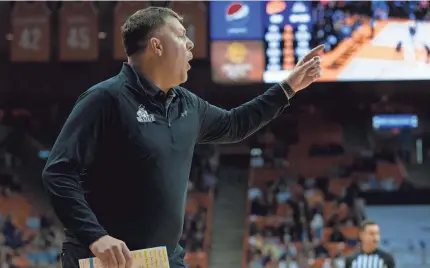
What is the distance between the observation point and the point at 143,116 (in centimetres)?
179

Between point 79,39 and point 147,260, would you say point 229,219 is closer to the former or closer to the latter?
point 79,39

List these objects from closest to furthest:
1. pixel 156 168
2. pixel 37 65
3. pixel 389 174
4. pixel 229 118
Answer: pixel 156 168, pixel 229 118, pixel 37 65, pixel 389 174

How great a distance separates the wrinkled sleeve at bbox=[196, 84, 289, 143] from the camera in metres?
2.16

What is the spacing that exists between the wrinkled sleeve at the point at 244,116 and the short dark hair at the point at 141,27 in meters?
0.38

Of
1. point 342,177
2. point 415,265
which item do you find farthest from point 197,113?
point 342,177

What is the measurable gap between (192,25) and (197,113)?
25.6 feet

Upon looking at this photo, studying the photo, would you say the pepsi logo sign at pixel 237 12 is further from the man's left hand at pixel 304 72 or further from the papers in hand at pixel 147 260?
the papers in hand at pixel 147 260

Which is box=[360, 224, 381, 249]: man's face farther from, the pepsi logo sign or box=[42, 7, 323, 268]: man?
the pepsi logo sign

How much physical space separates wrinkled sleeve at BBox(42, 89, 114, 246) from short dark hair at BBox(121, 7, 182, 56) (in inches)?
8.8

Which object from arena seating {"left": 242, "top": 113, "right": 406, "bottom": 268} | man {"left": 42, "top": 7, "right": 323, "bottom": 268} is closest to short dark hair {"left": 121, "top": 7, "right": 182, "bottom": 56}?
man {"left": 42, "top": 7, "right": 323, "bottom": 268}

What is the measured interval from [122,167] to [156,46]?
0.40m

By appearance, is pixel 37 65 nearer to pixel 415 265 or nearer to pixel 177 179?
pixel 415 265

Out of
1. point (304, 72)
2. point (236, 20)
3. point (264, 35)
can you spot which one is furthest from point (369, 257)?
point (236, 20)

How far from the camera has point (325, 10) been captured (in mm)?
9430
